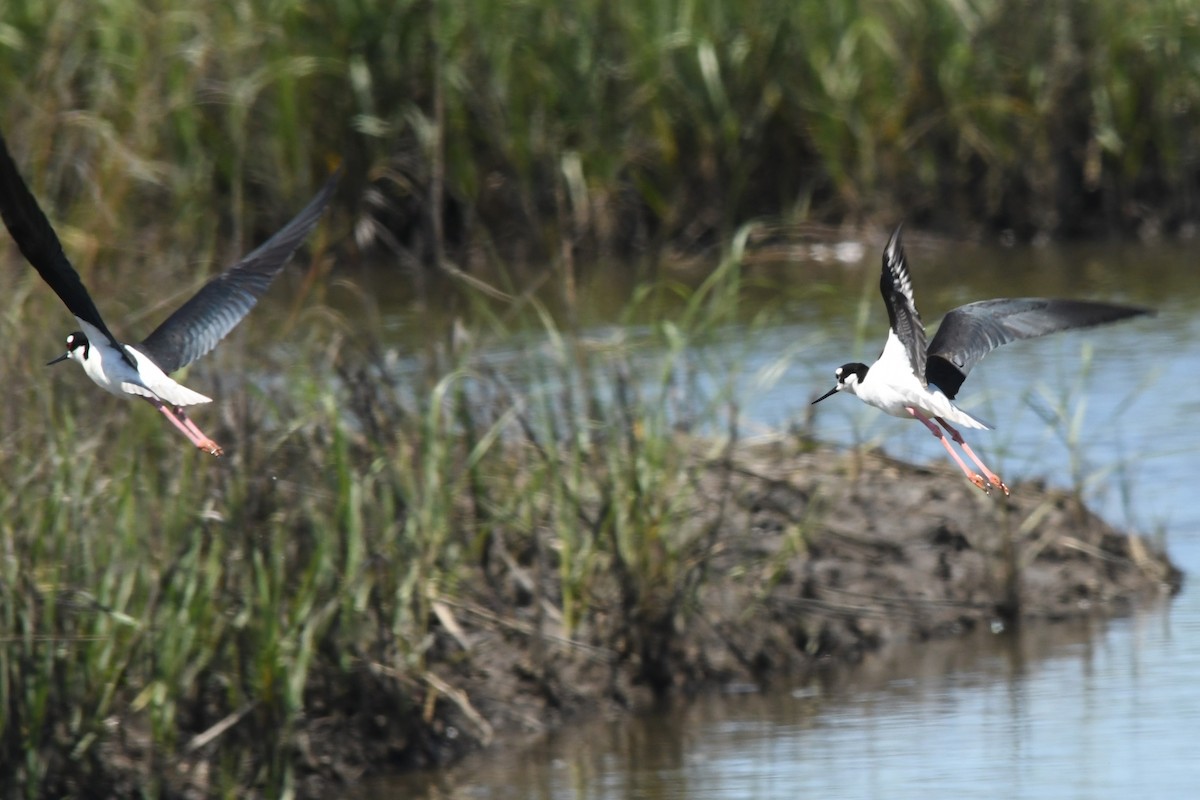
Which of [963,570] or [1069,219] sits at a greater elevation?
[1069,219]

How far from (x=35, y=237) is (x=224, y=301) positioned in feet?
2.31

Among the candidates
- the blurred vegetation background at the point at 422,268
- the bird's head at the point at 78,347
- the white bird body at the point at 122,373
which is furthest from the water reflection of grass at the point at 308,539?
the white bird body at the point at 122,373

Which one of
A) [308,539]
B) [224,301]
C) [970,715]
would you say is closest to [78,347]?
[224,301]

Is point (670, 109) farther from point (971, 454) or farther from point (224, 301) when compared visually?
point (971, 454)

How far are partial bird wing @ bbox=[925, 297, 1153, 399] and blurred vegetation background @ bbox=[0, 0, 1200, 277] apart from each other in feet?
22.4

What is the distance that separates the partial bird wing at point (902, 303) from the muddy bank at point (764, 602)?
248 cm

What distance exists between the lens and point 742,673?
7625mm

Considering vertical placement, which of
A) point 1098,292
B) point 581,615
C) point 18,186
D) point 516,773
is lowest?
point 516,773

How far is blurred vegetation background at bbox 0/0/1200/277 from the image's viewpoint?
11961 mm

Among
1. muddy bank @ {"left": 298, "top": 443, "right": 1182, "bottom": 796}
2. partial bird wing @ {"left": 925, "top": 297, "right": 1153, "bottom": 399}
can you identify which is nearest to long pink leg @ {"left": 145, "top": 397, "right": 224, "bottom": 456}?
partial bird wing @ {"left": 925, "top": 297, "right": 1153, "bottom": 399}

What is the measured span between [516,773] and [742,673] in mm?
984

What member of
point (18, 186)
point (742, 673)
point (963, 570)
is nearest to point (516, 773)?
point (742, 673)

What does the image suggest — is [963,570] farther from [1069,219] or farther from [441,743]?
[1069,219]

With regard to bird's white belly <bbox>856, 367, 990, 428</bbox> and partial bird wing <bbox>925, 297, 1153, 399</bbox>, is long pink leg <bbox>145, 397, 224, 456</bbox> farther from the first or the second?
partial bird wing <bbox>925, 297, 1153, 399</bbox>
